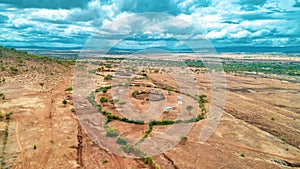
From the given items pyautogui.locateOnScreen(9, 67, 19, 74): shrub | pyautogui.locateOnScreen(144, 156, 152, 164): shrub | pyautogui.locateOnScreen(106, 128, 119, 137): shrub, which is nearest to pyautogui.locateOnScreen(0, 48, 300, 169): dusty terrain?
pyautogui.locateOnScreen(144, 156, 152, 164): shrub

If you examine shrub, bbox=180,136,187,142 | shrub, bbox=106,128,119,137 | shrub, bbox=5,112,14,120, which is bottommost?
shrub, bbox=180,136,187,142

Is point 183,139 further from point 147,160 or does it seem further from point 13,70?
point 13,70

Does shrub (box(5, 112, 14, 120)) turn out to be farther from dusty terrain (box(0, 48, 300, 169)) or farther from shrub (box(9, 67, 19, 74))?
shrub (box(9, 67, 19, 74))

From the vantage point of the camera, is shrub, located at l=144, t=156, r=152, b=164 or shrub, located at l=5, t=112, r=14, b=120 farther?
shrub, located at l=5, t=112, r=14, b=120

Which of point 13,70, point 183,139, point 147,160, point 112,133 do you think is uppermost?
point 13,70

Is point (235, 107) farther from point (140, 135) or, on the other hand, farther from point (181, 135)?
point (140, 135)

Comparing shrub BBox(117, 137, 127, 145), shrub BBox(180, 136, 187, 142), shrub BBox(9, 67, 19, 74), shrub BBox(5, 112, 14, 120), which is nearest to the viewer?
shrub BBox(117, 137, 127, 145)

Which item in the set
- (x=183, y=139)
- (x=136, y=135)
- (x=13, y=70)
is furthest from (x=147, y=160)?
(x=13, y=70)

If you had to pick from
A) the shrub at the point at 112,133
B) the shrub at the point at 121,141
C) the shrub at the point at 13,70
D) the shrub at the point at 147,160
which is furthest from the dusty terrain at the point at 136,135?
the shrub at the point at 13,70

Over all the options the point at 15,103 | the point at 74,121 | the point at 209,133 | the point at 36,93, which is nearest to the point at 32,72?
the point at 36,93

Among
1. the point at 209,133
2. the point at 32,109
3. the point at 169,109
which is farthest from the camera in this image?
the point at 169,109

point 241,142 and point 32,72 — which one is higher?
point 32,72
